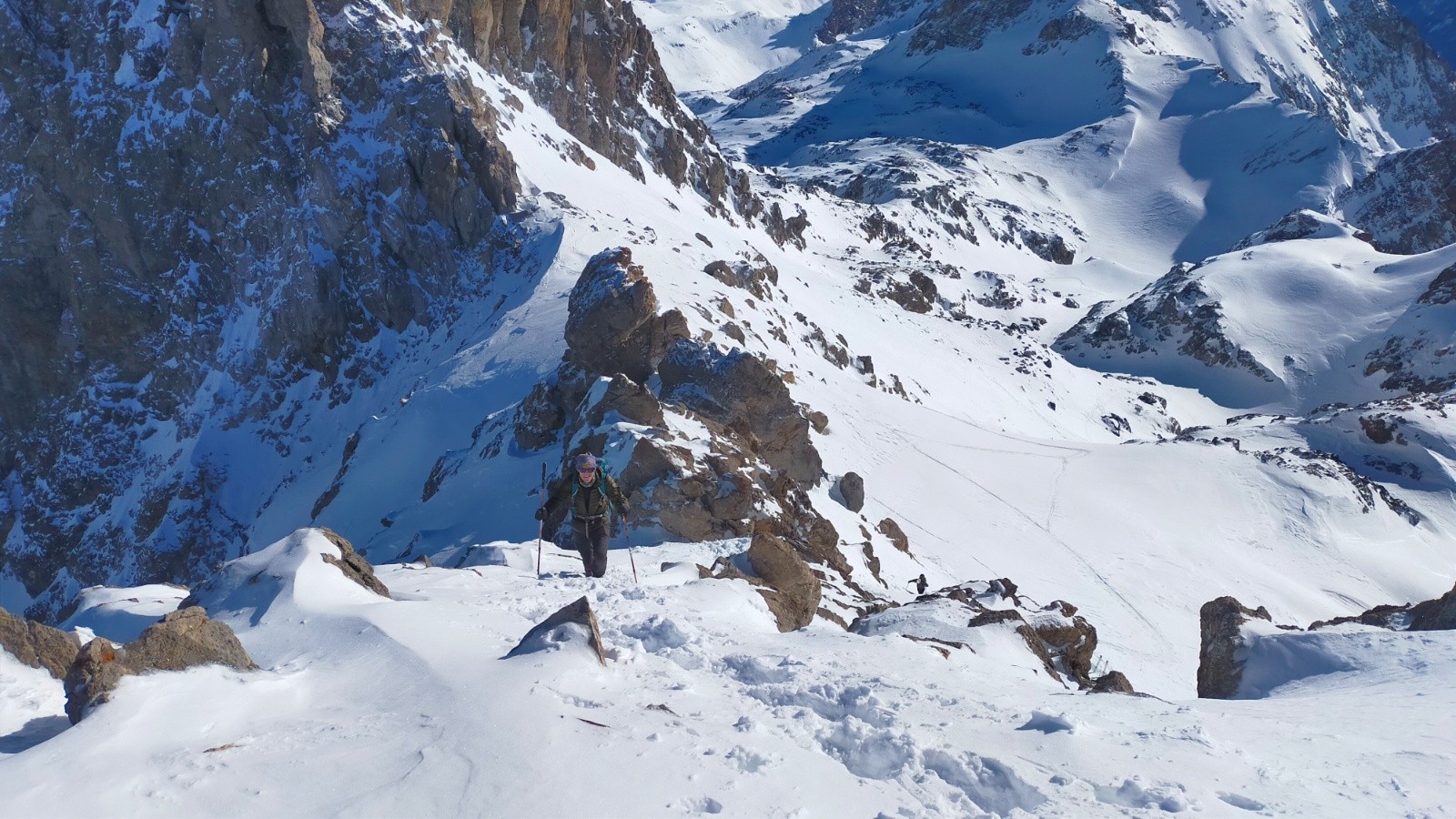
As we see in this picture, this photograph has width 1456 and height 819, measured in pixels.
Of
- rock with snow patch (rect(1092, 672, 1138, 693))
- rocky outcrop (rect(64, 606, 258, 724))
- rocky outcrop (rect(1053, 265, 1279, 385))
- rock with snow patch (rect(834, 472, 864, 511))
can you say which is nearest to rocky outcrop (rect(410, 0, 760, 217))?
rock with snow patch (rect(834, 472, 864, 511))

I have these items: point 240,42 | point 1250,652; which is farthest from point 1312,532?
point 240,42

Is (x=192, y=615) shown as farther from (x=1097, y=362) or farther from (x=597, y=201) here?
(x=1097, y=362)

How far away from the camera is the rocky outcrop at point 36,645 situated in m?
6.84

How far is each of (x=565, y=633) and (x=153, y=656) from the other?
2.58 meters

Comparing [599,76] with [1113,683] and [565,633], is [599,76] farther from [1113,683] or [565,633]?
[565,633]

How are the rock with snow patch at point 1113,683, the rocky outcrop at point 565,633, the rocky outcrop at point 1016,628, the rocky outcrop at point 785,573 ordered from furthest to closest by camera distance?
the rocky outcrop at point 785,573, the rocky outcrop at point 1016,628, the rock with snow patch at point 1113,683, the rocky outcrop at point 565,633

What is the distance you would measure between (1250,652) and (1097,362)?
5719cm

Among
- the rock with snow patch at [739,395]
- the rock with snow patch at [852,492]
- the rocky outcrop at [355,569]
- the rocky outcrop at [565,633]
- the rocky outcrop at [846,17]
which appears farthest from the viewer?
the rocky outcrop at [846,17]

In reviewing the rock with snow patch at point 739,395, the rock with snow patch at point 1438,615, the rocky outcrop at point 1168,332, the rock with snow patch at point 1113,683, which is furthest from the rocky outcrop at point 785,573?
the rocky outcrop at point 1168,332

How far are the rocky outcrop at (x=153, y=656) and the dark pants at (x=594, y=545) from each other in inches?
199

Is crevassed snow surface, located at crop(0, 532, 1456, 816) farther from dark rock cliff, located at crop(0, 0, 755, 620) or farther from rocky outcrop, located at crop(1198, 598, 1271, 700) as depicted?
dark rock cliff, located at crop(0, 0, 755, 620)

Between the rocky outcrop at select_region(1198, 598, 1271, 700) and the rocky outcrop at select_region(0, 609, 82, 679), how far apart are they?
10.4 meters

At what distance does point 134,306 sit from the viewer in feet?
109

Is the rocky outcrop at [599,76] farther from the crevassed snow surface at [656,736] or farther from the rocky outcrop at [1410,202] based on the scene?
the rocky outcrop at [1410,202]
